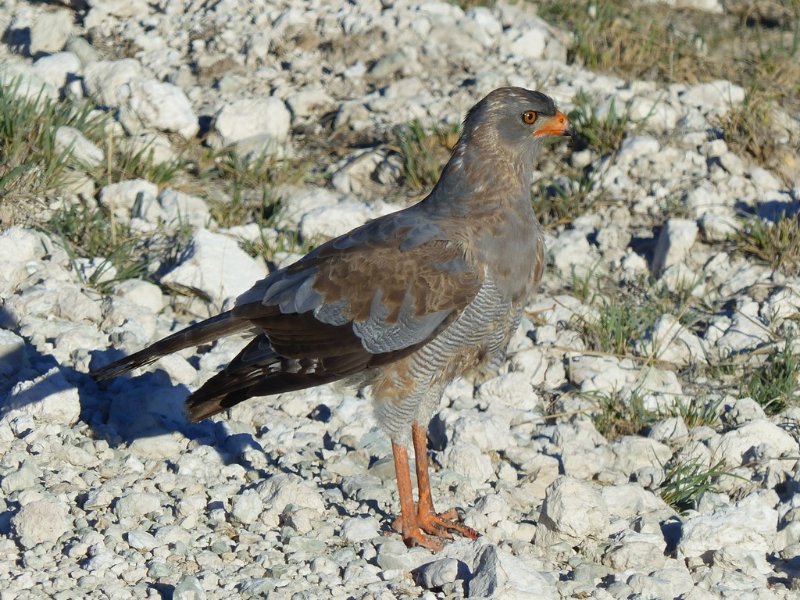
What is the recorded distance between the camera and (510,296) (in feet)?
16.2

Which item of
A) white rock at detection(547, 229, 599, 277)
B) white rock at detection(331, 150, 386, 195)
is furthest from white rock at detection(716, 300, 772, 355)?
white rock at detection(331, 150, 386, 195)

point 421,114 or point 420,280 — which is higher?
point 420,280

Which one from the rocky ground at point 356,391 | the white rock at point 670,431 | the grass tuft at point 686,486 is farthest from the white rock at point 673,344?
the grass tuft at point 686,486

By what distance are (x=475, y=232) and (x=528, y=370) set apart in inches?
58.1

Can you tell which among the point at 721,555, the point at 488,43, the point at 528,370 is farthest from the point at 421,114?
the point at 721,555

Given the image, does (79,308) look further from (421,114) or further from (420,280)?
(421,114)

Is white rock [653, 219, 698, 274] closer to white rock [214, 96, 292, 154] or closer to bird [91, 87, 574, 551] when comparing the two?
bird [91, 87, 574, 551]

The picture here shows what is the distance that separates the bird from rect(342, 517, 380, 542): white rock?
148mm

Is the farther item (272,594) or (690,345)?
(690,345)

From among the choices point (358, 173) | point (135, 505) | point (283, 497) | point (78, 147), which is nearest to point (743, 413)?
point (283, 497)

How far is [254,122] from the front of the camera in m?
7.81

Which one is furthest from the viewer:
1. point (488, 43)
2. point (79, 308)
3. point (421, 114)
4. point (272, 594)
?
point (488, 43)

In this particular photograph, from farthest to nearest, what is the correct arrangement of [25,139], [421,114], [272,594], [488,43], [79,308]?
[488,43]
[421,114]
[25,139]
[79,308]
[272,594]

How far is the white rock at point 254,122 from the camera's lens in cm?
773
